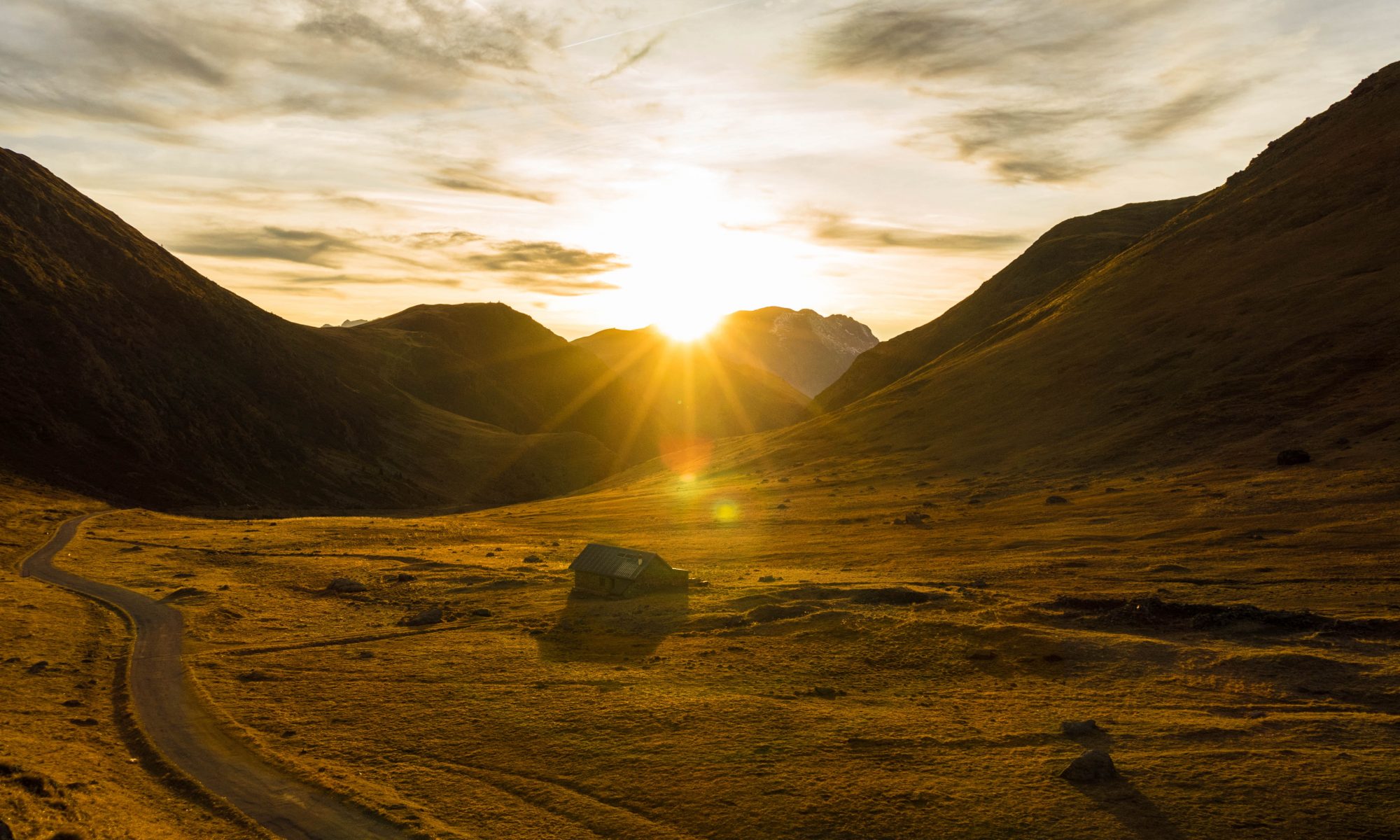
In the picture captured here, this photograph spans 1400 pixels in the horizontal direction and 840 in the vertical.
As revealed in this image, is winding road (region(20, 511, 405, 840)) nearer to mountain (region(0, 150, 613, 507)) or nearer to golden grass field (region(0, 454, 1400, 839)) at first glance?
golden grass field (region(0, 454, 1400, 839))

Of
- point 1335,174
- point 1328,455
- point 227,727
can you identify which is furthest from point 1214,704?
point 1335,174

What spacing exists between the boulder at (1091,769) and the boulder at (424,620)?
32.6 meters

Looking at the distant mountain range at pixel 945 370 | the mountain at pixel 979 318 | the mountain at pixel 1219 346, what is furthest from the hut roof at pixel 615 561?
the mountain at pixel 979 318

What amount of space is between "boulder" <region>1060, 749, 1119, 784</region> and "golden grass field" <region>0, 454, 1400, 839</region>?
0.44 metres

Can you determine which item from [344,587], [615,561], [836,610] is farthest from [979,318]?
[344,587]

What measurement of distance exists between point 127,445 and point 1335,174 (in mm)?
167282

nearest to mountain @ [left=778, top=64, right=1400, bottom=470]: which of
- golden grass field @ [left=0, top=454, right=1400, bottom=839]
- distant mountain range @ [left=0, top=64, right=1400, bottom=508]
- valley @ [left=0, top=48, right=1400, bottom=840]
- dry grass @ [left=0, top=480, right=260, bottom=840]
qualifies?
distant mountain range @ [left=0, top=64, right=1400, bottom=508]

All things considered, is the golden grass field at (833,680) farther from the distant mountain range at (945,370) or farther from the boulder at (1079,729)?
the distant mountain range at (945,370)

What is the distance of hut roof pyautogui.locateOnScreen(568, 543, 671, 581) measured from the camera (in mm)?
52344

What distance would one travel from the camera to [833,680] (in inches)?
1352

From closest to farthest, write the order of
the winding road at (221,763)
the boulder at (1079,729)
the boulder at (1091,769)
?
the winding road at (221,763) < the boulder at (1091,769) < the boulder at (1079,729)

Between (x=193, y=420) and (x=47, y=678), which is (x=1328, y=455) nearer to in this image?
(x=47, y=678)

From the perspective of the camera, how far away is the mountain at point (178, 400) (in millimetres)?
116938

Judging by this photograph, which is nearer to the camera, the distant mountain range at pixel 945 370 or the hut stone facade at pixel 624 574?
the hut stone facade at pixel 624 574
